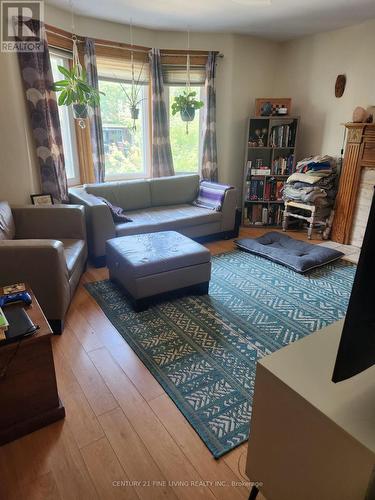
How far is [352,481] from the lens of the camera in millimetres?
803

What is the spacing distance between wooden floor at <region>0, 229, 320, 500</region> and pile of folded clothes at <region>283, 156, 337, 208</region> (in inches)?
120

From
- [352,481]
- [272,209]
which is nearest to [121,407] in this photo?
[352,481]

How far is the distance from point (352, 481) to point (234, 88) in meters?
4.58

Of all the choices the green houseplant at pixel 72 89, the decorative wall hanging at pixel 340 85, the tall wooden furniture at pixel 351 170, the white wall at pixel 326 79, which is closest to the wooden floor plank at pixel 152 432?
the green houseplant at pixel 72 89

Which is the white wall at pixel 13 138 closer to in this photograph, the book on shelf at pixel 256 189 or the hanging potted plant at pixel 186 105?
the hanging potted plant at pixel 186 105

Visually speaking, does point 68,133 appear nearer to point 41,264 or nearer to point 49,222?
point 49,222

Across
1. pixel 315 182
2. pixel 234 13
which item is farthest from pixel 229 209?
pixel 234 13

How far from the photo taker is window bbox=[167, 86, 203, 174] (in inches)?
174

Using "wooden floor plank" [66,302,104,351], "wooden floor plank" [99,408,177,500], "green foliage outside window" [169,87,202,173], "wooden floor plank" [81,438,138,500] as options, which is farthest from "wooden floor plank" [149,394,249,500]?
"green foliage outside window" [169,87,202,173]

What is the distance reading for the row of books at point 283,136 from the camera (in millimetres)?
4344

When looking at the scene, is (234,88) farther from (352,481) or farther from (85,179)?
(352,481)

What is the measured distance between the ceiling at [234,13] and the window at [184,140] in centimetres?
77

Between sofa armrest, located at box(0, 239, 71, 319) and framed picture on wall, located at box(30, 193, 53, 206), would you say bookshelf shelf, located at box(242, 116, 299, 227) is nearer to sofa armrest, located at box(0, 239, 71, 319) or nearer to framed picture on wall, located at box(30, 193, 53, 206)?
framed picture on wall, located at box(30, 193, 53, 206)

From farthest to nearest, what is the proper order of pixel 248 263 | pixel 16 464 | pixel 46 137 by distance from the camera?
pixel 248 263 → pixel 46 137 → pixel 16 464
